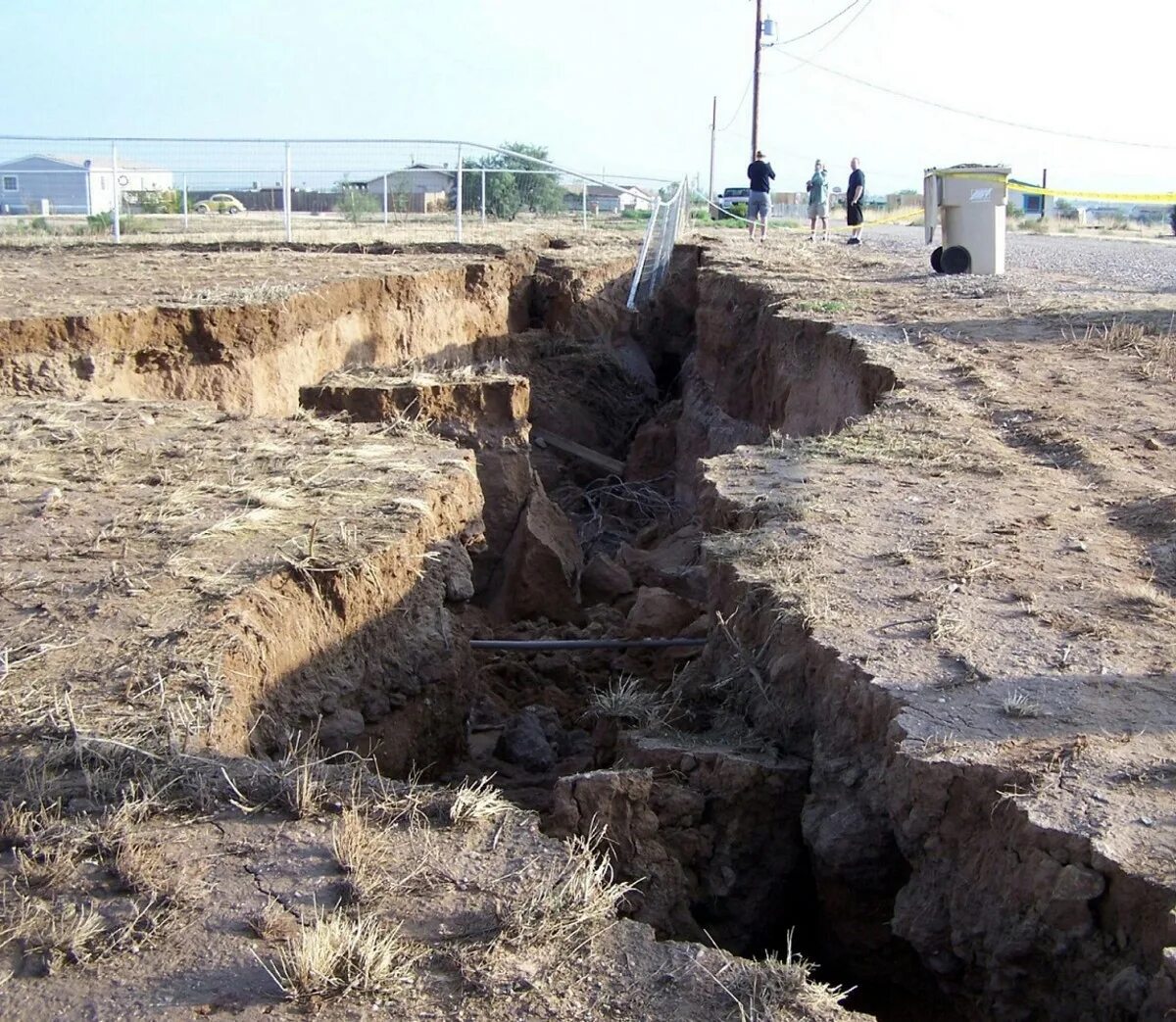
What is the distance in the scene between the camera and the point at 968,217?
1442 centimetres

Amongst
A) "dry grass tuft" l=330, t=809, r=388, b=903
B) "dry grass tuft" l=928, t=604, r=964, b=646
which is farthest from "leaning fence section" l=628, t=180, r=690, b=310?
"dry grass tuft" l=330, t=809, r=388, b=903

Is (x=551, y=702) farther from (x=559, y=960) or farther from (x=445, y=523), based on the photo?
(x=559, y=960)

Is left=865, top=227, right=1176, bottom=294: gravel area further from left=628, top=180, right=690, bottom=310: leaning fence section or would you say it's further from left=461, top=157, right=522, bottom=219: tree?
left=461, top=157, right=522, bottom=219: tree

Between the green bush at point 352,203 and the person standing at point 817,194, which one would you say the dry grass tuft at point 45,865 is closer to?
the green bush at point 352,203

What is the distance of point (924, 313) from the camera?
36.7ft

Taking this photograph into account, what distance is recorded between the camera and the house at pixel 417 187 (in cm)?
1905

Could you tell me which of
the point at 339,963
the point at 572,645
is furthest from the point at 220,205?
the point at 339,963

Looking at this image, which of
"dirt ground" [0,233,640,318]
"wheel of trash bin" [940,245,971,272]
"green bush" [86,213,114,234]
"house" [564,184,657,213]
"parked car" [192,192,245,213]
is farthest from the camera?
"house" [564,184,657,213]

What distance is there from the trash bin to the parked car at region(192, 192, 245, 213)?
11347 millimetres

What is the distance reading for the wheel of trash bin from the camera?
47.7 feet

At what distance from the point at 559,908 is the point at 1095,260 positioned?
17.5 meters

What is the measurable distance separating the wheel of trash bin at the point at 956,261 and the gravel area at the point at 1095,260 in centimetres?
52

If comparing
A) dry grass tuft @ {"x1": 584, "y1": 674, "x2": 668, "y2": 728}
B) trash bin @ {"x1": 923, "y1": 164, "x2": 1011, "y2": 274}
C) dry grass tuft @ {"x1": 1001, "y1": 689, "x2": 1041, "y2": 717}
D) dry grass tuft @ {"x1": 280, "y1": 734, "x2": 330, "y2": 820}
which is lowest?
dry grass tuft @ {"x1": 584, "y1": 674, "x2": 668, "y2": 728}

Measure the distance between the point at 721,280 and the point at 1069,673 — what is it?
10.4 m
